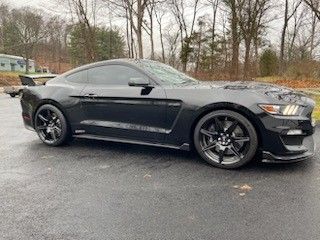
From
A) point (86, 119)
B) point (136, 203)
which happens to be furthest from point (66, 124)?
point (136, 203)

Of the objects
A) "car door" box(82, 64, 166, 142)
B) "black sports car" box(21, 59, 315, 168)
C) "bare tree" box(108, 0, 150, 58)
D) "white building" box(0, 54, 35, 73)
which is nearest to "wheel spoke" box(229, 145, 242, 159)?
"black sports car" box(21, 59, 315, 168)

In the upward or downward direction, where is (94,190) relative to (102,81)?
downward

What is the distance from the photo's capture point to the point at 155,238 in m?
2.78

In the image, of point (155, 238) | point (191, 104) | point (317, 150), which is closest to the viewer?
point (155, 238)

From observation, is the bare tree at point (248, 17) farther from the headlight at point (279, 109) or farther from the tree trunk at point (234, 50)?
the headlight at point (279, 109)

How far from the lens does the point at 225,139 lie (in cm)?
446

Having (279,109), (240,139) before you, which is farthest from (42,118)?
(279,109)

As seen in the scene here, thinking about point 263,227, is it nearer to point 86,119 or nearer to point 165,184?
point 165,184

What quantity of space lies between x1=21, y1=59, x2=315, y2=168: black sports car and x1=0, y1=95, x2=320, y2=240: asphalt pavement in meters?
0.29

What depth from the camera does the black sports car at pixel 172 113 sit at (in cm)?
420

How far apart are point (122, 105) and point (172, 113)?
81 centimetres

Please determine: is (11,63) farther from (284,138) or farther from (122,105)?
(284,138)

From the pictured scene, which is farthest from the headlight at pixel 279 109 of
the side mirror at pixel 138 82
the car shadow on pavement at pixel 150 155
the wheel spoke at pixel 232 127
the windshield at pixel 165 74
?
the side mirror at pixel 138 82

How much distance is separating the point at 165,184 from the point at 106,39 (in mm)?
63109
